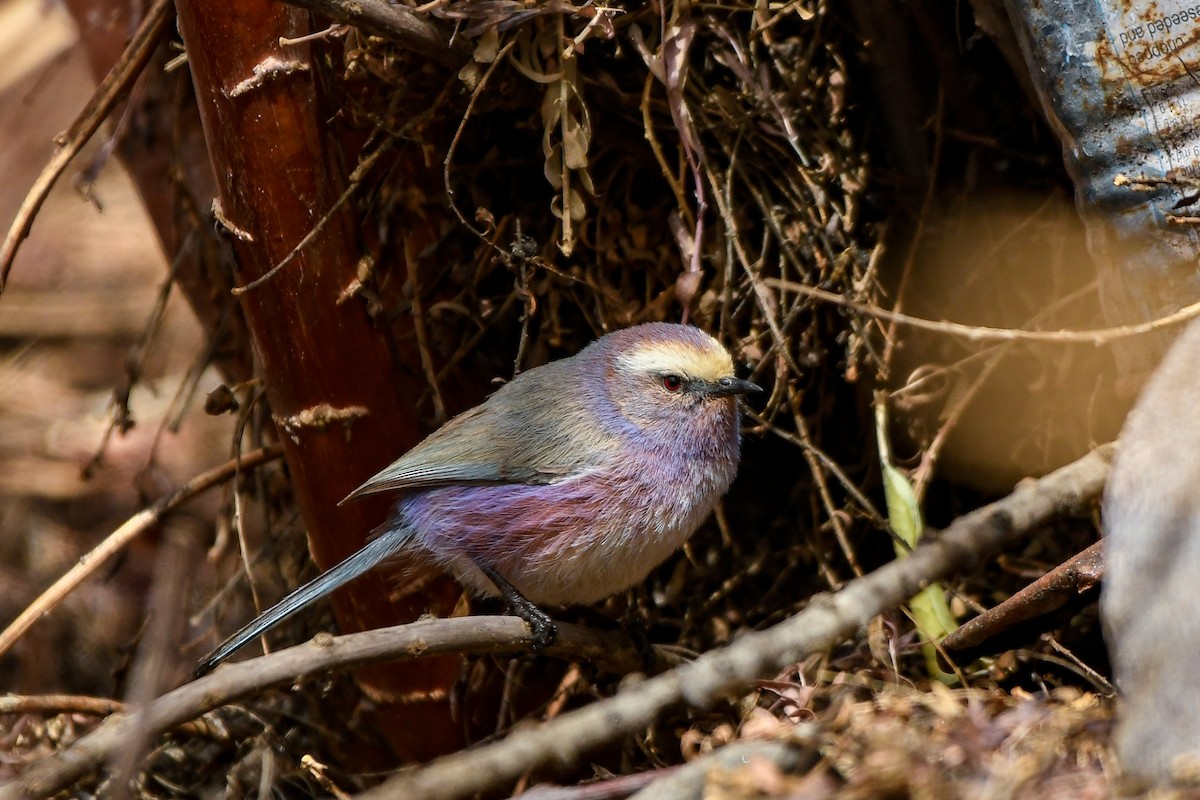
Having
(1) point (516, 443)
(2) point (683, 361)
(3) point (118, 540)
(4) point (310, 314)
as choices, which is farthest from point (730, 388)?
(3) point (118, 540)

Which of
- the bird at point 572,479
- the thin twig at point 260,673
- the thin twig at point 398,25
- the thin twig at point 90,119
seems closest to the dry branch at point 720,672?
the thin twig at point 260,673

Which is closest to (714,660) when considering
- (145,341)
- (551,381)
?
(551,381)

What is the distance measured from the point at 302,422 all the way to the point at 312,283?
388 millimetres

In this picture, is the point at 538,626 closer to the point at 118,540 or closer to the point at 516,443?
the point at 516,443

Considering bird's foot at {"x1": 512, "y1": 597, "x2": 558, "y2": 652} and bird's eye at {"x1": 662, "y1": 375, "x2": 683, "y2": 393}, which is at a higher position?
bird's eye at {"x1": 662, "y1": 375, "x2": 683, "y2": 393}

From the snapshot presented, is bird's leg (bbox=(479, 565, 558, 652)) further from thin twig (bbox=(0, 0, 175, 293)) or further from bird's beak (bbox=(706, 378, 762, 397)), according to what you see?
thin twig (bbox=(0, 0, 175, 293))

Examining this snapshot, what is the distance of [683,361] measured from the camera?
3371mm

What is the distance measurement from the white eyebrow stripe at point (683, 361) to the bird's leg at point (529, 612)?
0.71 m

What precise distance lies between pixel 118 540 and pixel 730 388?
182cm

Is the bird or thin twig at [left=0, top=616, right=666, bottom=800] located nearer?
thin twig at [left=0, top=616, right=666, bottom=800]

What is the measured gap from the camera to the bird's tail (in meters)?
2.96

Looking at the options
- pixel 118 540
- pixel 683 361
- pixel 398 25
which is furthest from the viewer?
pixel 118 540

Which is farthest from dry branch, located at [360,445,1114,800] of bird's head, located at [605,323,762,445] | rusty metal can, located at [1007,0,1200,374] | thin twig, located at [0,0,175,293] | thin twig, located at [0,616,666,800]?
thin twig, located at [0,0,175,293]

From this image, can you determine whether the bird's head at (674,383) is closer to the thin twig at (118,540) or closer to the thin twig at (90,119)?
the thin twig at (118,540)
